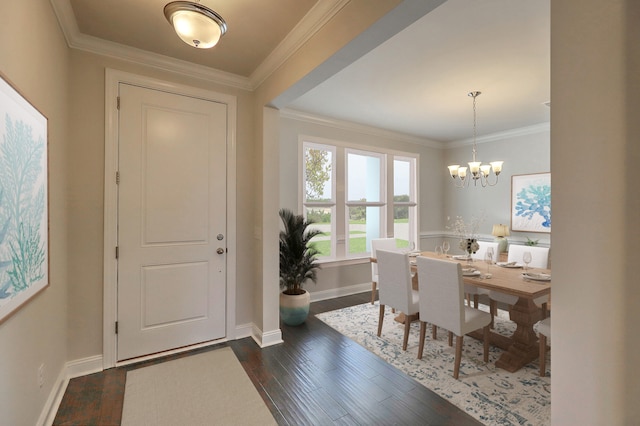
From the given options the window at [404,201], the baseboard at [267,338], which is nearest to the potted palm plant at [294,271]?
the baseboard at [267,338]

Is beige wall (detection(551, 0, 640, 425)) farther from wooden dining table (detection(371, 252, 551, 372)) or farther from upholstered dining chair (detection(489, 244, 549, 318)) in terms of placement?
upholstered dining chair (detection(489, 244, 549, 318))

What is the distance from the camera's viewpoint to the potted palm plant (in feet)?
10.8

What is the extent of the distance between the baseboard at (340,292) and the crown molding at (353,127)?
2493 millimetres

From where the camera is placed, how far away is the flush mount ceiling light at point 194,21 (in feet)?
5.07

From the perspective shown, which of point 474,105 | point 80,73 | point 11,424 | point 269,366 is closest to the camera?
point 11,424

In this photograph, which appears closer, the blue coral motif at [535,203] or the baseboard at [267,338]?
the baseboard at [267,338]

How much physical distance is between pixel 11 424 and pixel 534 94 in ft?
16.6

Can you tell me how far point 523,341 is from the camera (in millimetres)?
2656

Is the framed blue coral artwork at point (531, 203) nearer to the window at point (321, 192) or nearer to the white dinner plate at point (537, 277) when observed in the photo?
the white dinner plate at point (537, 277)

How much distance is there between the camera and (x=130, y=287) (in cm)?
251

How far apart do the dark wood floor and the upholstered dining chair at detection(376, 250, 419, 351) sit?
510 millimetres

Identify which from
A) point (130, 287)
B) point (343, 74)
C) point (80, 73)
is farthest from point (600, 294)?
point (80, 73)

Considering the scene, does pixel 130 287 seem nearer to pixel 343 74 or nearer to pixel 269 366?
pixel 269 366

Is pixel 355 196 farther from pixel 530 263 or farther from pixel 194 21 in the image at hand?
→ pixel 194 21
